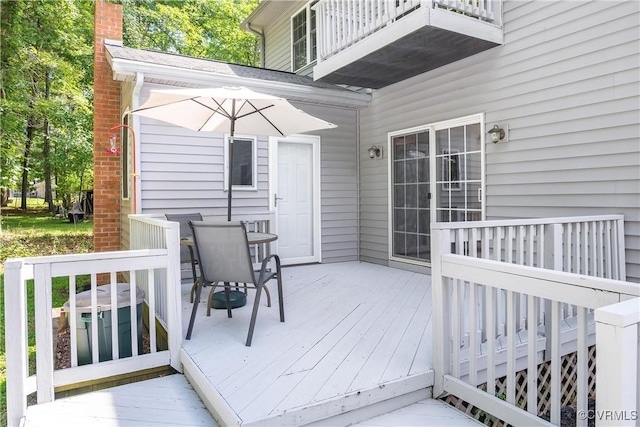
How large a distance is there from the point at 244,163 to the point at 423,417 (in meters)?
4.42

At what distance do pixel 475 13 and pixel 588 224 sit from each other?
2.63 metres

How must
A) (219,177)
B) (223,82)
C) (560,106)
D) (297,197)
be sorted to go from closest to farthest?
1. (560,106)
2. (223,82)
3. (219,177)
4. (297,197)

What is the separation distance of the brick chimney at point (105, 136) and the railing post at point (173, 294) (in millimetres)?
3679

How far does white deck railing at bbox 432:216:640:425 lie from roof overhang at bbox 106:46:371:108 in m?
3.94

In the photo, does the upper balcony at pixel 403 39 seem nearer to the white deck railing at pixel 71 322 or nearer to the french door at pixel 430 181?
the french door at pixel 430 181

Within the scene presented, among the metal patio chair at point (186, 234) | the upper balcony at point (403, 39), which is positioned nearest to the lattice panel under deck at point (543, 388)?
the metal patio chair at point (186, 234)

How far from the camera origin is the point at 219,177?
5605 millimetres

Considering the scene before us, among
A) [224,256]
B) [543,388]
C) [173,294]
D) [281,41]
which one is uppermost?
[281,41]

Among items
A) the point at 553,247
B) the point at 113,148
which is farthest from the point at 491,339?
the point at 113,148

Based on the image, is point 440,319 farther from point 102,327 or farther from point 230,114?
point 230,114

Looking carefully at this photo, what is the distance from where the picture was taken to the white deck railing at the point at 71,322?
216cm

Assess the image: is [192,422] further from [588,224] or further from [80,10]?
[80,10]

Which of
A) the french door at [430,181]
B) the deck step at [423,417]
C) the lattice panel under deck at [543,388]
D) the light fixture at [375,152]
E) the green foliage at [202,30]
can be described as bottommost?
the lattice panel under deck at [543,388]

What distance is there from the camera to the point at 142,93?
4980mm
